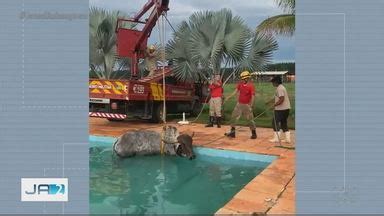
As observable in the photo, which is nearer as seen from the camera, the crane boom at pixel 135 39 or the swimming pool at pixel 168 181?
the swimming pool at pixel 168 181

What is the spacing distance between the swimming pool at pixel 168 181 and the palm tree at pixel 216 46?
4.74 metres

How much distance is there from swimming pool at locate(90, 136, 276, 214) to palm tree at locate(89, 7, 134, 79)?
7672mm

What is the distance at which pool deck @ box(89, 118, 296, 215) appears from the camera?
14.8 feet

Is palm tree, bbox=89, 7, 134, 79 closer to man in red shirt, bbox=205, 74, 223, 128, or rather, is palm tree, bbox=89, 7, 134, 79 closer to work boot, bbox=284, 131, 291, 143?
man in red shirt, bbox=205, 74, 223, 128

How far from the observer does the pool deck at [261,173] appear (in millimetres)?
4502

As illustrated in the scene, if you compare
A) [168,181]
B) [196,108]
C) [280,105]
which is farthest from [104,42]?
[168,181]

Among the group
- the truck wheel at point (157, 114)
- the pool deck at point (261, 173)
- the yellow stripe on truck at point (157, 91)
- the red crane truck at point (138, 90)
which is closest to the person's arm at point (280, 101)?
the pool deck at point (261, 173)

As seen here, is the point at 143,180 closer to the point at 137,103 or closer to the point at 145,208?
the point at 145,208

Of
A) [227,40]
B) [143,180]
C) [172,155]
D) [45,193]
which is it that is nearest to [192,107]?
[227,40]

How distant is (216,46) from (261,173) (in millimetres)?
7199

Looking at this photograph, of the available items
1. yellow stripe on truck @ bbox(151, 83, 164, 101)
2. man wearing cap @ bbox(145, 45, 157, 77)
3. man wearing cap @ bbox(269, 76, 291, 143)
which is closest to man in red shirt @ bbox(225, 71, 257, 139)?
man wearing cap @ bbox(269, 76, 291, 143)

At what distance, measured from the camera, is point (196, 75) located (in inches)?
529

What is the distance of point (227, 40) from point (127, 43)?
118 inches

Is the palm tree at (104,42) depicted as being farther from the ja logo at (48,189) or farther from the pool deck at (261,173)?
the ja logo at (48,189)
